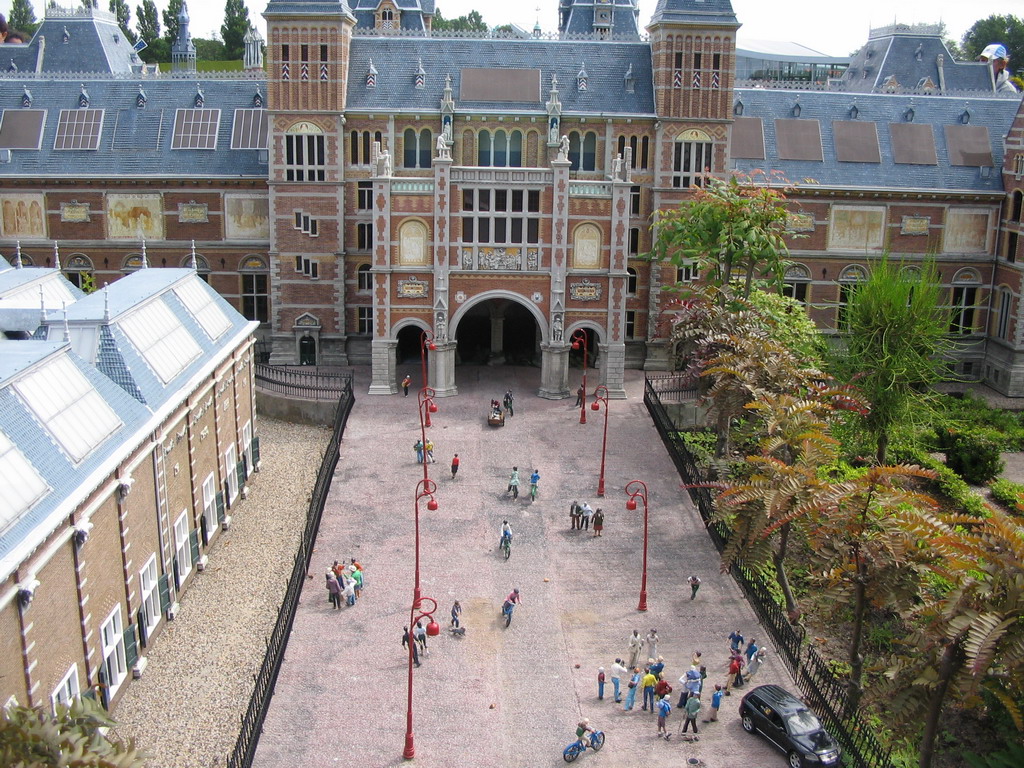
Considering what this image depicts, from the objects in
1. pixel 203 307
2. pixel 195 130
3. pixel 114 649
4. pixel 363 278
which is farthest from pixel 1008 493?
pixel 195 130

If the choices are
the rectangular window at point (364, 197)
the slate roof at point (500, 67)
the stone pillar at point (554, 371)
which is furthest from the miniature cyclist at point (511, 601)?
the slate roof at point (500, 67)

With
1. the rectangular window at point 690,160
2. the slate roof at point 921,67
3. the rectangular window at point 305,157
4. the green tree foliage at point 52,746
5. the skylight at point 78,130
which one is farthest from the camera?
the slate roof at point 921,67

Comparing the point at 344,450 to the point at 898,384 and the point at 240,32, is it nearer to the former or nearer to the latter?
the point at 898,384

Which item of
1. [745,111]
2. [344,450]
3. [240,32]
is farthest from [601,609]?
[240,32]

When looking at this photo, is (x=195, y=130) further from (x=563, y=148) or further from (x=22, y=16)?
(x=22, y=16)

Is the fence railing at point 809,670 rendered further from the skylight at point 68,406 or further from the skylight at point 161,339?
the skylight at point 68,406

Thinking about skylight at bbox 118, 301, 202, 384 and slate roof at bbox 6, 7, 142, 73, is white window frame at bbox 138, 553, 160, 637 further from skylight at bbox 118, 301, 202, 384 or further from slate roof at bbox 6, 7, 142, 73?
slate roof at bbox 6, 7, 142, 73

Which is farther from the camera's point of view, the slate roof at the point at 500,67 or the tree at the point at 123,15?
the tree at the point at 123,15
